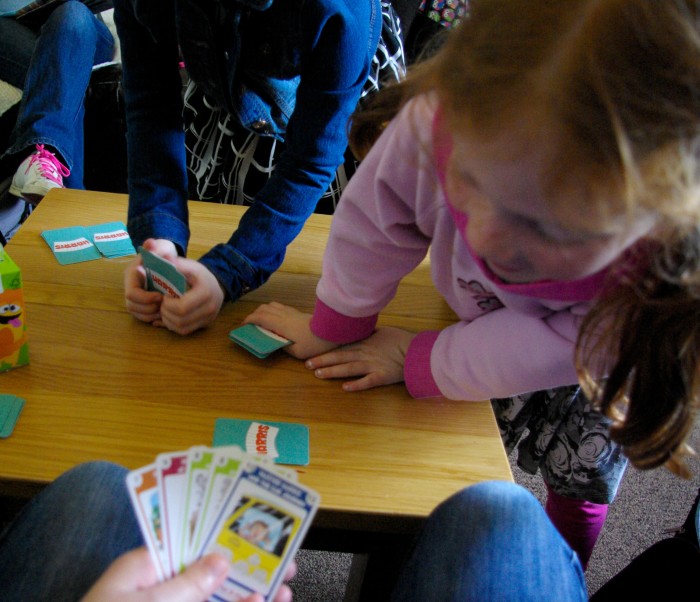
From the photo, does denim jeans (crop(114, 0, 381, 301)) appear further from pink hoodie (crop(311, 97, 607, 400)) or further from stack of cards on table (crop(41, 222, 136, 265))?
pink hoodie (crop(311, 97, 607, 400))

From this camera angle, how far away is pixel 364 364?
867mm

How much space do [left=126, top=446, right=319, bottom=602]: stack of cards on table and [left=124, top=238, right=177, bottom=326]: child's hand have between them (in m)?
0.36

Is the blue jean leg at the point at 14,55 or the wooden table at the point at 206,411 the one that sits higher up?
the wooden table at the point at 206,411

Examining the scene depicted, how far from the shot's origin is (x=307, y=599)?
1331mm

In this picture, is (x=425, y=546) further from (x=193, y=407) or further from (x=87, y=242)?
(x=87, y=242)

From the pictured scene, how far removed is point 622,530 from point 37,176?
1.85m

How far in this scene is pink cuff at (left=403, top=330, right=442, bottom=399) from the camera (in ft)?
2.76

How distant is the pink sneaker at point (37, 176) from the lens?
5.49ft

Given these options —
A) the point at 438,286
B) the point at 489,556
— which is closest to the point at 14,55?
the point at 438,286

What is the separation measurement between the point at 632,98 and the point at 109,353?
0.71m

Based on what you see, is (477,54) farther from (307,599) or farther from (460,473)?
(307,599)

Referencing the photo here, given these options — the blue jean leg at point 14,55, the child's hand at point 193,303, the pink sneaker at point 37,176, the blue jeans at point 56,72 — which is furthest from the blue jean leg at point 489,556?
the blue jean leg at point 14,55

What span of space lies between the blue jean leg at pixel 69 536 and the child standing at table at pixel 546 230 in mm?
310

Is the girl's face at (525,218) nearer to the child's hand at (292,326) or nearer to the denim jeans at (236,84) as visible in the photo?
the child's hand at (292,326)
